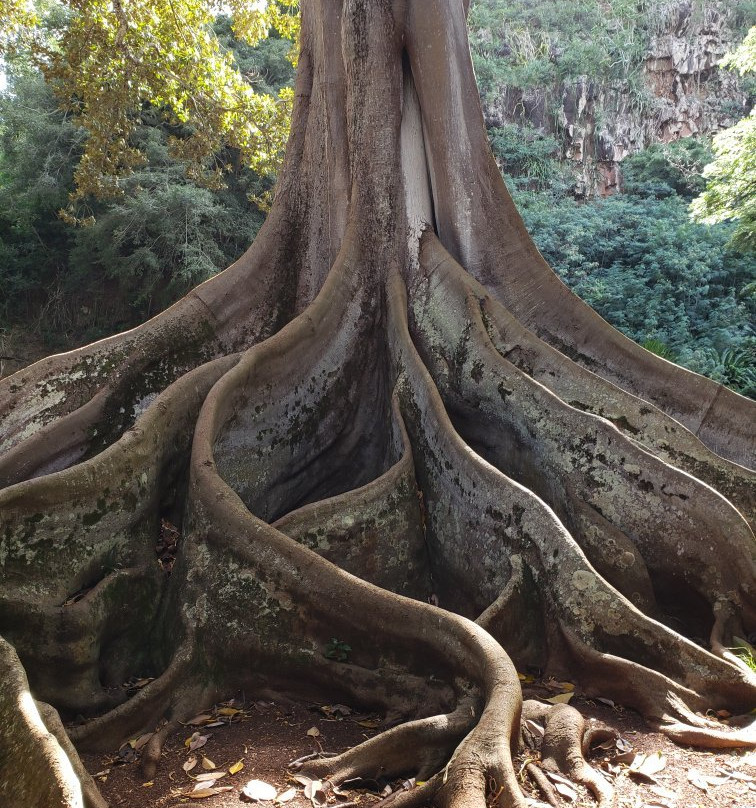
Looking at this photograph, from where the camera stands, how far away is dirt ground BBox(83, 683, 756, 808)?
2611 millimetres

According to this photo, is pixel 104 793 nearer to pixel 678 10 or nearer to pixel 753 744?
pixel 753 744

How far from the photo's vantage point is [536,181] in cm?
2236

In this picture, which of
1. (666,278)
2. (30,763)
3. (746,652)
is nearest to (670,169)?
(666,278)

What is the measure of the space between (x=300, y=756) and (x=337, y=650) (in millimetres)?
502

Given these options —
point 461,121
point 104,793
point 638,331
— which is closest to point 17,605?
point 104,793

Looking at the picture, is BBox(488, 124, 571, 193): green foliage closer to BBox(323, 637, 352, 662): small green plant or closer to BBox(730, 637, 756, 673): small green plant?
BBox(730, 637, 756, 673): small green plant

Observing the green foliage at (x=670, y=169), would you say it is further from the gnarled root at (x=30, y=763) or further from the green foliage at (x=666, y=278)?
the gnarled root at (x=30, y=763)

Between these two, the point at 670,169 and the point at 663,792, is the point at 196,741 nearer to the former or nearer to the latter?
the point at 663,792

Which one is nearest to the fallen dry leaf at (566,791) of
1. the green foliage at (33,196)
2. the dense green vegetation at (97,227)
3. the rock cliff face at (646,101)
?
the dense green vegetation at (97,227)

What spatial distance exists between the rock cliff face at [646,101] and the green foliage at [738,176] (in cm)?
1245

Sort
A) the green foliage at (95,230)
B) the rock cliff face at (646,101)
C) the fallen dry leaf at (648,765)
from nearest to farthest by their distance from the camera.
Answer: the fallen dry leaf at (648,765) < the green foliage at (95,230) < the rock cliff face at (646,101)

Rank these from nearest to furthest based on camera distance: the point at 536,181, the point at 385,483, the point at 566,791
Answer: the point at 566,791
the point at 385,483
the point at 536,181

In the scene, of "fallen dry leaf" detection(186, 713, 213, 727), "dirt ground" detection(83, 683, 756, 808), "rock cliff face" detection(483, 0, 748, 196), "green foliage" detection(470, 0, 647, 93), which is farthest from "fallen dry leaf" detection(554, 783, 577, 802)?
"green foliage" detection(470, 0, 647, 93)

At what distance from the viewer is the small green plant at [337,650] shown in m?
3.34
